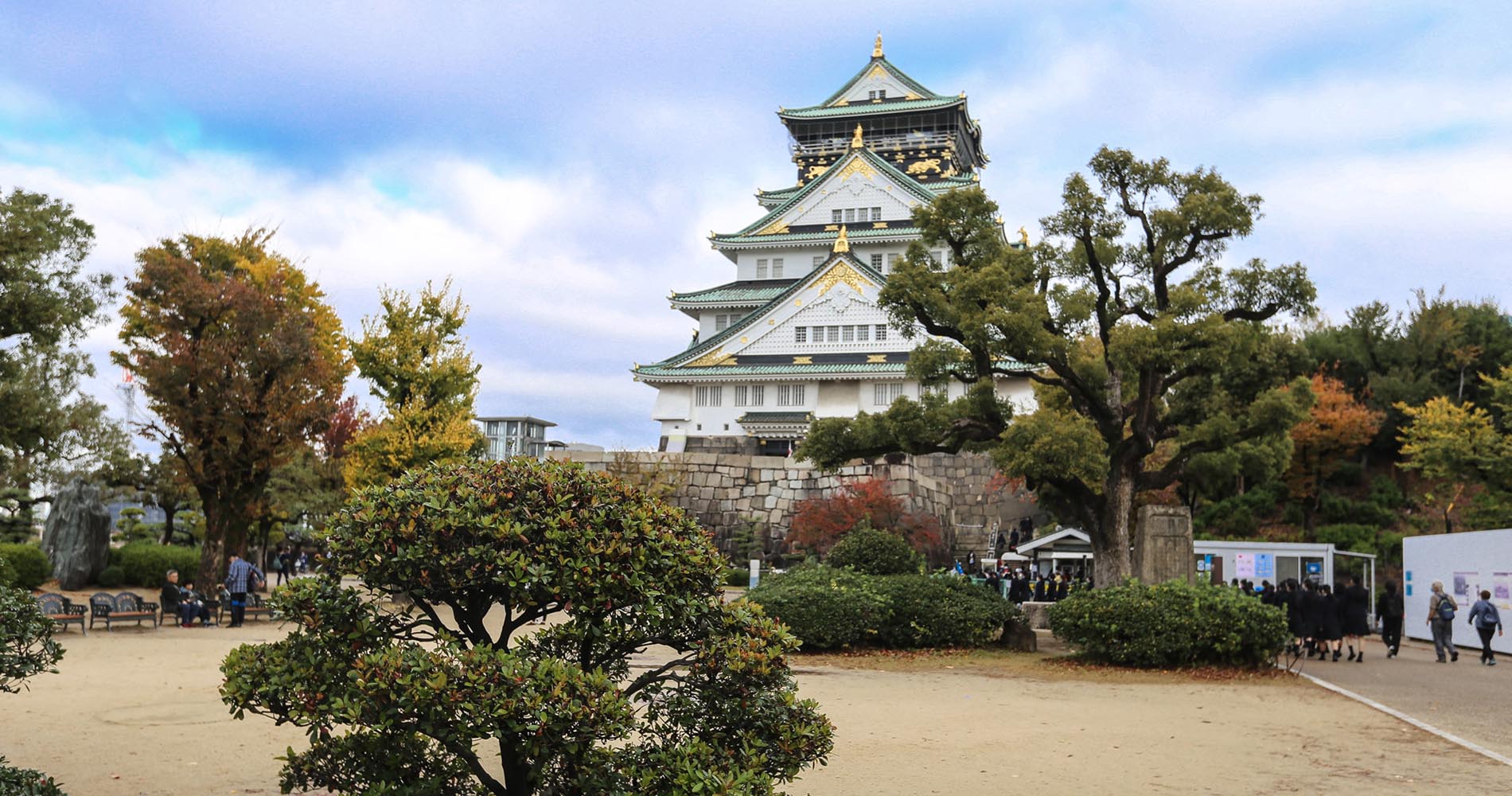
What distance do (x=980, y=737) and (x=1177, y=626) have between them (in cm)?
624

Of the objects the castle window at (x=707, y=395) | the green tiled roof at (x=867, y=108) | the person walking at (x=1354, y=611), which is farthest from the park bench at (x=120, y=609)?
the green tiled roof at (x=867, y=108)

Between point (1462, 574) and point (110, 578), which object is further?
point (110, 578)

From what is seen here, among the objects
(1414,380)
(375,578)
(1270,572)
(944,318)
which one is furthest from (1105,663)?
Answer: (1414,380)

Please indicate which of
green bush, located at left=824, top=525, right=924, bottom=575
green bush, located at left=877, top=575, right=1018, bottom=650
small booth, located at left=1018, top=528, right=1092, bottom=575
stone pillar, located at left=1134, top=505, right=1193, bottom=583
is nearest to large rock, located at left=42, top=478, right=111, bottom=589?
green bush, located at left=824, top=525, right=924, bottom=575

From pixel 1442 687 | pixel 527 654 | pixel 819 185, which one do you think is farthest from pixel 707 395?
pixel 527 654

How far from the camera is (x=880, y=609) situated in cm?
1662

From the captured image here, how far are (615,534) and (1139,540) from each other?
45.3 ft

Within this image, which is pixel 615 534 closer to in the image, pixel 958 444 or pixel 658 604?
pixel 658 604

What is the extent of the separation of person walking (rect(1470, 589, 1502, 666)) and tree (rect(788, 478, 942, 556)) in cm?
1315

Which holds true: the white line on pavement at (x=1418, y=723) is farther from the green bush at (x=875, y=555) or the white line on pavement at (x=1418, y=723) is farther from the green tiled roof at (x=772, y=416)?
the green tiled roof at (x=772, y=416)

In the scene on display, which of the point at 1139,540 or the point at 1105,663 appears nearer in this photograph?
the point at 1105,663

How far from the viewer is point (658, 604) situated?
5.04 metres

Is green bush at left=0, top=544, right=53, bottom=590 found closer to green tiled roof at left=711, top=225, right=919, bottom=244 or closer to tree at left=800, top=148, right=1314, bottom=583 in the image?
tree at left=800, top=148, right=1314, bottom=583

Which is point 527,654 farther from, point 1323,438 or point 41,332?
point 1323,438
